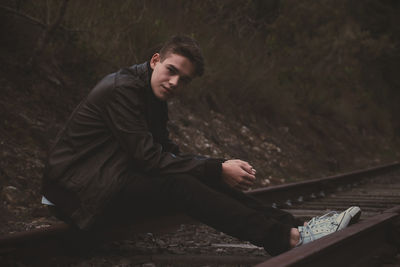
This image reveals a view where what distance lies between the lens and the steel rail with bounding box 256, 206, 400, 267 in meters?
2.04

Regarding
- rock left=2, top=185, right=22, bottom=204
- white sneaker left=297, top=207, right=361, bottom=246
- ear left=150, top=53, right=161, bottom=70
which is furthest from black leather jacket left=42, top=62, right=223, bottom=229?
rock left=2, top=185, right=22, bottom=204

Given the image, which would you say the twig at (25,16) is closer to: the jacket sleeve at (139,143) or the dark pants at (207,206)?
the jacket sleeve at (139,143)

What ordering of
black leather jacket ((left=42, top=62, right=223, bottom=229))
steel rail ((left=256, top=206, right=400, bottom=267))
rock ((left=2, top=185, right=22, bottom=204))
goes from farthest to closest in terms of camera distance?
rock ((left=2, top=185, right=22, bottom=204)) < black leather jacket ((left=42, top=62, right=223, bottom=229)) < steel rail ((left=256, top=206, right=400, bottom=267))

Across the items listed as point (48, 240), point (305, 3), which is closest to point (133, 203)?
point (48, 240)

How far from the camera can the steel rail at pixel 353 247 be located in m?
2.04

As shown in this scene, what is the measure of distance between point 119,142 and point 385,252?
1.63m

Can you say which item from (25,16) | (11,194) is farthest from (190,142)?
(11,194)

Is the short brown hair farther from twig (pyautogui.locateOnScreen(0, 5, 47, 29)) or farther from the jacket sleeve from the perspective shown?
twig (pyautogui.locateOnScreen(0, 5, 47, 29))

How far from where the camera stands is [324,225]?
112 inches

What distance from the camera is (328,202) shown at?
18.5 ft

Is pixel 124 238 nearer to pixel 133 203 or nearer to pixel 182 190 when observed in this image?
pixel 133 203

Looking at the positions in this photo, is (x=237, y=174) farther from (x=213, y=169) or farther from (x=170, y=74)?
(x=170, y=74)

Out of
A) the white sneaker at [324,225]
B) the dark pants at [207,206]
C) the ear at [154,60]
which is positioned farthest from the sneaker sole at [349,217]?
the ear at [154,60]

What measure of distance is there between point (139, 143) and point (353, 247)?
1239mm
